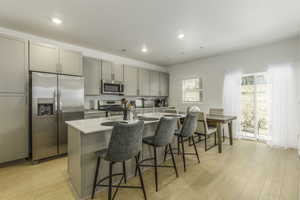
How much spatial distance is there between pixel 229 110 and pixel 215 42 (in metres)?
2.06

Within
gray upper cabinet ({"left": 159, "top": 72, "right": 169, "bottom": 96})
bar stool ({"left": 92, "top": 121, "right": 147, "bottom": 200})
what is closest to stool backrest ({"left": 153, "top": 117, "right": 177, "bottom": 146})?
bar stool ({"left": 92, "top": 121, "right": 147, "bottom": 200})

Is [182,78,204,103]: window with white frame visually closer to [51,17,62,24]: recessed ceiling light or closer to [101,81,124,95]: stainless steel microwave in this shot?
[101,81,124,95]: stainless steel microwave

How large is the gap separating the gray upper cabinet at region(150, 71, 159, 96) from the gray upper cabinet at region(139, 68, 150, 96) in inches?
6.0

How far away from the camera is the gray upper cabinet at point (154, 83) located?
17.3ft

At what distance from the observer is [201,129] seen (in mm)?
3281

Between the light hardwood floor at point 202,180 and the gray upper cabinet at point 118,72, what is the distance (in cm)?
251

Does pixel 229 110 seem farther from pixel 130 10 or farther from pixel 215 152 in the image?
pixel 130 10

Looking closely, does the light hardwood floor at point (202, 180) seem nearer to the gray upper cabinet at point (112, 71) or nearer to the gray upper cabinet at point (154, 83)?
the gray upper cabinet at point (112, 71)

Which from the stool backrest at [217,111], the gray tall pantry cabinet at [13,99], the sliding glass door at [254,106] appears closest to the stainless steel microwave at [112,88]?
the gray tall pantry cabinet at [13,99]

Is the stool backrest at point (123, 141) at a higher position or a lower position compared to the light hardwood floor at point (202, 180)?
higher

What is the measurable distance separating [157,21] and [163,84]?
3375mm

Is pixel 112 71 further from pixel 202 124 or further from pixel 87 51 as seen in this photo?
pixel 202 124

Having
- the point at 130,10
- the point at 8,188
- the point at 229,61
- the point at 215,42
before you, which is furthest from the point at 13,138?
the point at 229,61

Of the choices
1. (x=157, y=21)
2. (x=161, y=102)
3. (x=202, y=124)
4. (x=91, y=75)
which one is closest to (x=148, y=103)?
(x=161, y=102)
